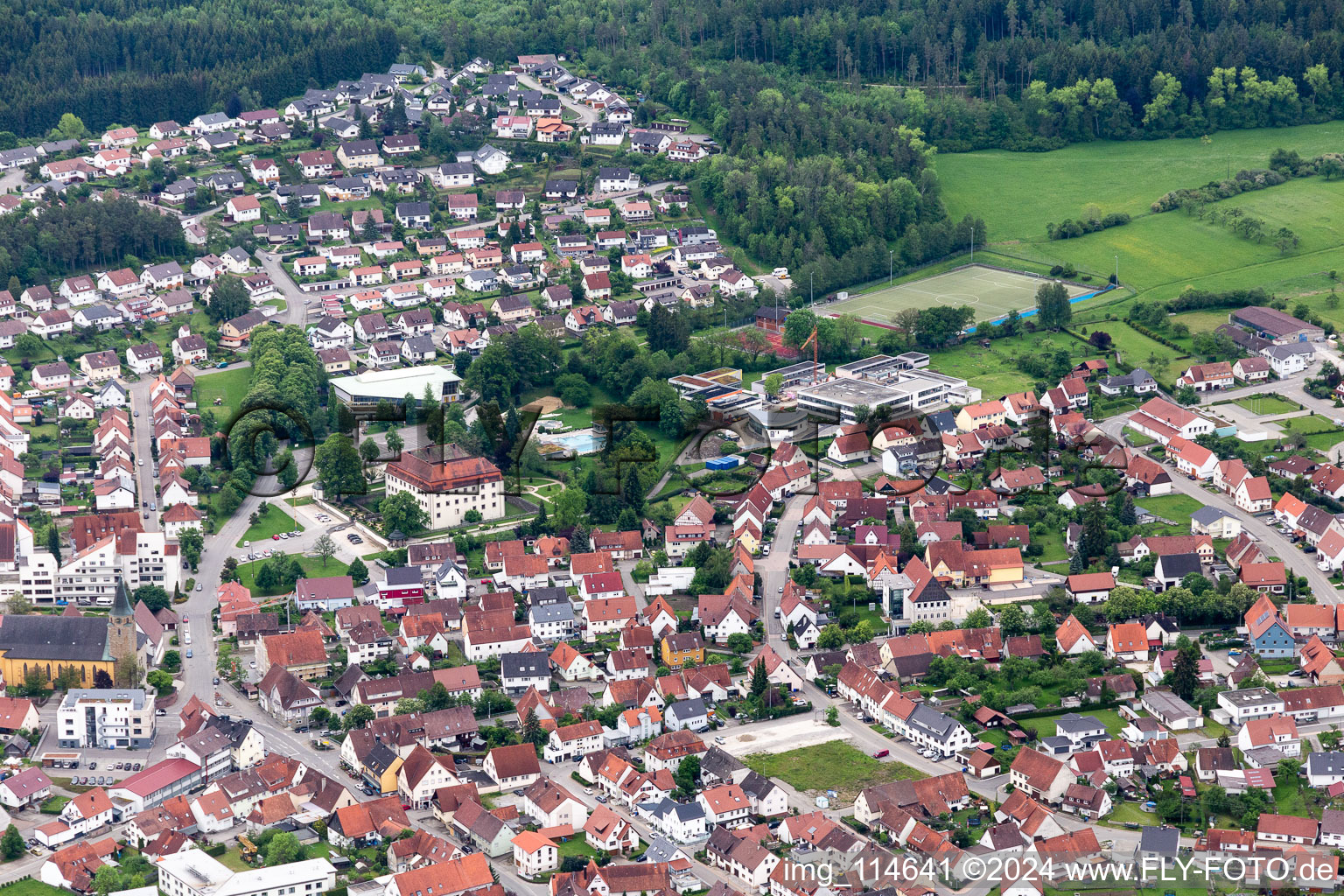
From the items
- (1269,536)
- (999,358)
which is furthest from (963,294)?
(1269,536)

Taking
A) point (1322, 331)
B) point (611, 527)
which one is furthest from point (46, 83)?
point (1322, 331)

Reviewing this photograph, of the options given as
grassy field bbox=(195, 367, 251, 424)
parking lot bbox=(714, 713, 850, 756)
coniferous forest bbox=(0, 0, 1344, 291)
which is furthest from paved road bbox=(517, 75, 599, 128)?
parking lot bbox=(714, 713, 850, 756)

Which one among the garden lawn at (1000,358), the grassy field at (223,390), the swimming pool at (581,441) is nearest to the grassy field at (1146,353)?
the garden lawn at (1000,358)

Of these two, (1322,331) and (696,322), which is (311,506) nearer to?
(696,322)

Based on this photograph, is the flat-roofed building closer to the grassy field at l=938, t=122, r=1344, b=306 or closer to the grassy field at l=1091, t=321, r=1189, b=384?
the grassy field at l=1091, t=321, r=1189, b=384

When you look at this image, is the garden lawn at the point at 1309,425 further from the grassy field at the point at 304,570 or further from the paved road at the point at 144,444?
the paved road at the point at 144,444
